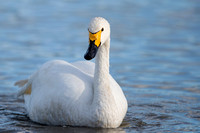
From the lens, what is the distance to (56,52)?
1228cm

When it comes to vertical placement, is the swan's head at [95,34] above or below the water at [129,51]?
above

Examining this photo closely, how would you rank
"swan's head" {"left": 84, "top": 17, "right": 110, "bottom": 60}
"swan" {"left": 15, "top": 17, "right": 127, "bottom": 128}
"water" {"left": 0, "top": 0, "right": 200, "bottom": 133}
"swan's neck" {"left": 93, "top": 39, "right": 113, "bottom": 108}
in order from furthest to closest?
"water" {"left": 0, "top": 0, "right": 200, "bottom": 133} → "swan's neck" {"left": 93, "top": 39, "right": 113, "bottom": 108} → "swan" {"left": 15, "top": 17, "right": 127, "bottom": 128} → "swan's head" {"left": 84, "top": 17, "right": 110, "bottom": 60}

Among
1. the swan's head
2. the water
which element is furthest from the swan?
the water

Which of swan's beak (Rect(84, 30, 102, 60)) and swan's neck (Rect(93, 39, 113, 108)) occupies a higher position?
swan's beak (Rect(84, 30, 102, 60))

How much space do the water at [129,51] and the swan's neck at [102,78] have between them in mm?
490

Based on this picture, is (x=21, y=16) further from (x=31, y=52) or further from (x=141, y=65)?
(x=141, y=65)

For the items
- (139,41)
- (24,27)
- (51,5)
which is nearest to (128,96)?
(139,41)

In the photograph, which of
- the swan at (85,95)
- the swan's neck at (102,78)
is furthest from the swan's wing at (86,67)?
the swan's neck at (102,78)

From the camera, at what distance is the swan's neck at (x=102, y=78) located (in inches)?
266

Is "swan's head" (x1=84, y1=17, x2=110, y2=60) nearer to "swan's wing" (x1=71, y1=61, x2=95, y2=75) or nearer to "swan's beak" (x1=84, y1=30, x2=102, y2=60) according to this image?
"swan's beak" (x1=84, y1=30, x2=102, y2=60)

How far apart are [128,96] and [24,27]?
23.1ft

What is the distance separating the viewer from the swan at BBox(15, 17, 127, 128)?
6617 millimetres

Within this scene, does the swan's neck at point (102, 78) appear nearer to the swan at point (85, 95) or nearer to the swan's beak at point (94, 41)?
the swan at point (85, 95)

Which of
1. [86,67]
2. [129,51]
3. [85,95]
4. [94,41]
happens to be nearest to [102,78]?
[85,95]
